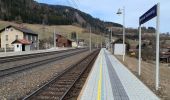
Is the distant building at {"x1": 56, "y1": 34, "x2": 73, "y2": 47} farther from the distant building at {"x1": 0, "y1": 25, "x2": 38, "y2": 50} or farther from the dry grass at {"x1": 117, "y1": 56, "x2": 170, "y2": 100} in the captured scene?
the dry grass at {"x1": 117, "y1": 56, "x2": 170, "y2": 100}

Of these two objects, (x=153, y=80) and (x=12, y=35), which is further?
(x=12, y=35)

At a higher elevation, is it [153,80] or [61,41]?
[61,41]

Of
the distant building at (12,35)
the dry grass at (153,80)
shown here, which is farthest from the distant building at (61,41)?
the dry grass at (153,80)

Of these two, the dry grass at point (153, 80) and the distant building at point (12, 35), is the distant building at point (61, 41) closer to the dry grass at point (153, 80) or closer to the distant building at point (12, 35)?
the distant building at point (12, 35)

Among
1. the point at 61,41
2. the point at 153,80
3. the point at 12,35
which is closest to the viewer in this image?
the point at 153,80

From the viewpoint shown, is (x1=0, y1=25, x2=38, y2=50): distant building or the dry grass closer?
A: the dry grass

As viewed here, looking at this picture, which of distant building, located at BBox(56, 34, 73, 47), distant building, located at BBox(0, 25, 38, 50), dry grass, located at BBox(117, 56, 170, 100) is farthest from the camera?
distant building, located at BBox(56, 34, 73, 47)

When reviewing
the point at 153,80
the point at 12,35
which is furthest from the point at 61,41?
the point at 153,80

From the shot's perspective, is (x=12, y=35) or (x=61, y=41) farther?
(x=61, y=41)

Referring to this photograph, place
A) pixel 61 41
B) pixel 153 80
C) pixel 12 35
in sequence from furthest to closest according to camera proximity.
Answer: pixel 61 41 → pixel 12 35 → pixel 153 80

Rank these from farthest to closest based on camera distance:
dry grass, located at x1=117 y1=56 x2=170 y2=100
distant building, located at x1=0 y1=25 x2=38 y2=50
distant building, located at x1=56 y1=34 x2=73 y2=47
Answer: distant building, located at x1=56 y1=34 x2=73 y2=47 < distant building, located at x1=0 y1=25 x2=38 y2=50 < dry grass, located at x1=117 y1=56 x2=170 y2=100

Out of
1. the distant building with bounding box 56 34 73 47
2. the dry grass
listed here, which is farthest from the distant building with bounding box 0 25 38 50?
the dry grass

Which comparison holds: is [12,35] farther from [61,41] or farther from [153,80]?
[153,80]

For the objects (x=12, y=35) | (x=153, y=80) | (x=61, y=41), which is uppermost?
(x=12, y=35)
